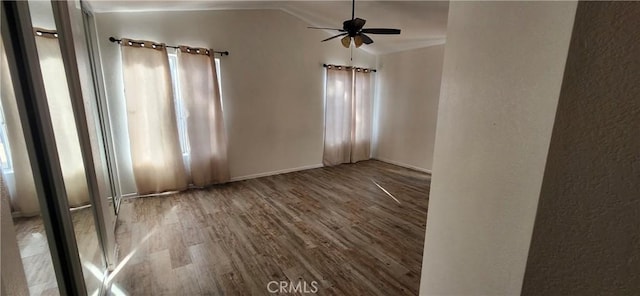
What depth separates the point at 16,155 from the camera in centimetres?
92

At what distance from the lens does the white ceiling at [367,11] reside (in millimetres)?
2896

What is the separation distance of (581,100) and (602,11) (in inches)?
5.2

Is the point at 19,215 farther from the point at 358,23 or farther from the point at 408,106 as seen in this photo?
the point at 408,106

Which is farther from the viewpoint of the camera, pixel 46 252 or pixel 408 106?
pixel 408 106

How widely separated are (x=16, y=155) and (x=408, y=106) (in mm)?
4910

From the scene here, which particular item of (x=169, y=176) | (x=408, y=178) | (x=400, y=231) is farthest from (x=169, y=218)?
(x=408, y=178)

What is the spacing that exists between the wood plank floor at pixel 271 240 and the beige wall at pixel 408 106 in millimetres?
1238

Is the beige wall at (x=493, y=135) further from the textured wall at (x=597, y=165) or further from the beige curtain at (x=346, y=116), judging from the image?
the beige curtain at (x=346, y=116)

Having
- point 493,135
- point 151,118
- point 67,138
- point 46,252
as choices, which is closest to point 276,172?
point 151,118

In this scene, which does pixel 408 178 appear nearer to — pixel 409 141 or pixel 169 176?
pixel 409 141

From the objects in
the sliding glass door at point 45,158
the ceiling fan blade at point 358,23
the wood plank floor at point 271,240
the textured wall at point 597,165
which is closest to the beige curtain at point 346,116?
the wood plank floor at point 271,240

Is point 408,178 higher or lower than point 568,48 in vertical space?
lower

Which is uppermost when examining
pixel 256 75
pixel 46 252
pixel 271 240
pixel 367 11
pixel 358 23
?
pixel 367 11

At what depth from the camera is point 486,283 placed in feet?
2.00
